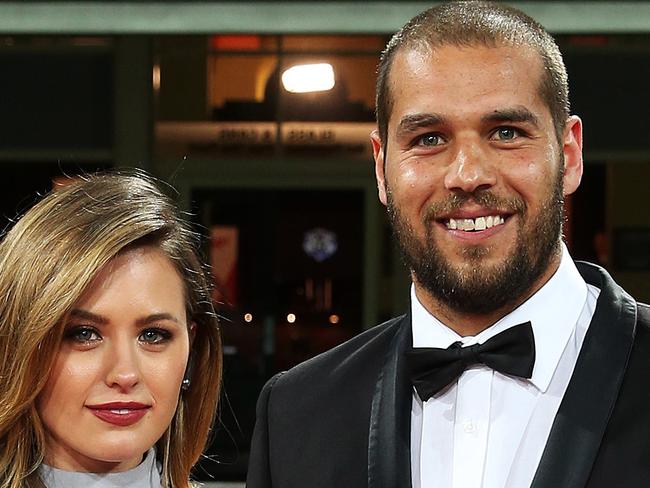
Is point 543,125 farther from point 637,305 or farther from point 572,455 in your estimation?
point 572,455

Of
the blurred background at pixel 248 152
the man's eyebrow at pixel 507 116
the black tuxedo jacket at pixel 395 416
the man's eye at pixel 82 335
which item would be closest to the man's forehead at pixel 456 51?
the man's eyebrow at pixel 507 116

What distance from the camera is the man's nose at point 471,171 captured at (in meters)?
2.51

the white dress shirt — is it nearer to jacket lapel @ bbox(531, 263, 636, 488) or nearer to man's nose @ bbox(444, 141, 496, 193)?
jacket lapel @ bbox(531, 263, 636, 488)

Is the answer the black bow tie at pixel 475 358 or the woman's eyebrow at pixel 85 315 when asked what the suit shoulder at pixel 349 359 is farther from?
the woman's eyebrow at pixel 85 315

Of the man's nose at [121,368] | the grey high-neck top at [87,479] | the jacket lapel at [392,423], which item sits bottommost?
the grey high-neck top at [87,479]

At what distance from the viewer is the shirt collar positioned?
8.63 feet

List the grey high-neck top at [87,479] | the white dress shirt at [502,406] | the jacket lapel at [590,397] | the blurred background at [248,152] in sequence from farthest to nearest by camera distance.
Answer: the blurred background at [248,152], the grey high-neck top at [87,479], the white dress shirt at [502,406], the jacket lapel at [590,397]

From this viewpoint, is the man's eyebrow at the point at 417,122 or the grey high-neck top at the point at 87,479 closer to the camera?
the man's eyebrow at the point at 417,122

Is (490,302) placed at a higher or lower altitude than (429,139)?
lower

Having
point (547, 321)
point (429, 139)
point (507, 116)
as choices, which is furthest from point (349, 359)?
point (507, 116)

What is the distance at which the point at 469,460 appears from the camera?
8.33 ft

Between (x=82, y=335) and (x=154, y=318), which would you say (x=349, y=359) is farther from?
(x=82, y=335)

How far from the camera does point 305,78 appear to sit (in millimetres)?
8281

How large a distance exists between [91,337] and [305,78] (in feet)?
18.4
